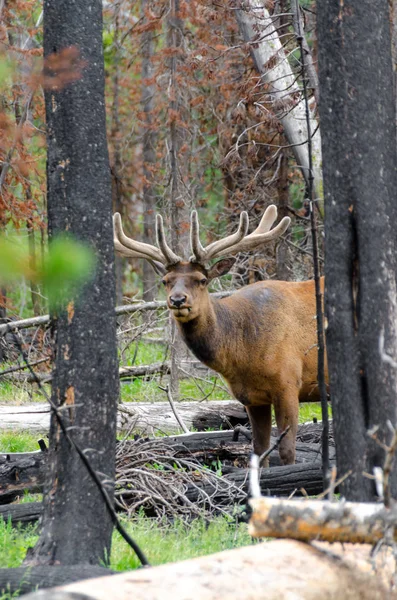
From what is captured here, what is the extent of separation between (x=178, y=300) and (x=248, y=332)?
115 cm

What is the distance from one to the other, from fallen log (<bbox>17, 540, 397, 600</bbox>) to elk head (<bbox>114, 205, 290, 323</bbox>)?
4.54 metres

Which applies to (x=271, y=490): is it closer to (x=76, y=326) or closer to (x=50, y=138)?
(x=76, y=326)

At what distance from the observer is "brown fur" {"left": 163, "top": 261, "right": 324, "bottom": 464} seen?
28.8 ft

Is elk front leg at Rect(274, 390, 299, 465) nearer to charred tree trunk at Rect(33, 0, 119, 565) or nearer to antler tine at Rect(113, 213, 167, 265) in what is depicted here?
antler tine at Rect(113, 213, 167, 265)

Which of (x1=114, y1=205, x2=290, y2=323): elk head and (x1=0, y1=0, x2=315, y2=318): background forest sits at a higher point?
(x1=0, y1=0, x2=315, y2=318): background forest

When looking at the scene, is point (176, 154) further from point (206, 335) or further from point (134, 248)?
point (206, 335)

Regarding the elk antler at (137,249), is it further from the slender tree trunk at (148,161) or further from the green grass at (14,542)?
the slender tree trunk at (148,161)

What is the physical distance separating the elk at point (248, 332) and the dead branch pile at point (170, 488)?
4.08 ft

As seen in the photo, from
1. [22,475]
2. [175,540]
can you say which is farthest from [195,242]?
[175,540]

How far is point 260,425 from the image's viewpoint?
9.18 metres

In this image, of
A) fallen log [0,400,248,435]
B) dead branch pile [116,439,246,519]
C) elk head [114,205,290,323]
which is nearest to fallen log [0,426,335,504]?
dead branch pile [116,439,246,519]

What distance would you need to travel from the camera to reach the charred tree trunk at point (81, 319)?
17.0ft

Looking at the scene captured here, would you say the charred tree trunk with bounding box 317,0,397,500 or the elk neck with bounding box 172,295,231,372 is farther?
the elk neck with bounding box 172,295,231,372

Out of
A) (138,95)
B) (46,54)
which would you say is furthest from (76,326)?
(138,95)
